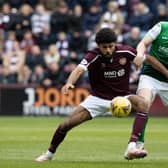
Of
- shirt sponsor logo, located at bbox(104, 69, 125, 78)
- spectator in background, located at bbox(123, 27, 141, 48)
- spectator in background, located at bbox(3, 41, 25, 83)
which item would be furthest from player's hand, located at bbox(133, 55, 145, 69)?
spectator in background, located at bbox(3, 41, 25, 83)

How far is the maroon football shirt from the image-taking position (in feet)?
38.5

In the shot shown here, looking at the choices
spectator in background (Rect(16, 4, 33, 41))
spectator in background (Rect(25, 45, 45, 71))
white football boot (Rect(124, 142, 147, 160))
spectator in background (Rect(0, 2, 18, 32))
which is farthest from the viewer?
spectator in background (Rect(16, 4, 33, 41))

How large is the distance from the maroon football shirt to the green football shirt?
0.66m

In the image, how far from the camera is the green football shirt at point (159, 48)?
1227 cm

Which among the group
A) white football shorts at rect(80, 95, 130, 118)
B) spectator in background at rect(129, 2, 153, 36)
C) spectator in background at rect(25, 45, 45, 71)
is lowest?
spectator in background at rect(25, 45, 45, 71)

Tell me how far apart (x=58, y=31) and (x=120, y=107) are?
16485 millimetres

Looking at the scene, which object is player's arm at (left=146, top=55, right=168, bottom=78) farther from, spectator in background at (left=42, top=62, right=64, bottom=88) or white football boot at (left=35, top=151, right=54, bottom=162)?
spectator in background at (left=42, top=62, right=64, bottom=88)

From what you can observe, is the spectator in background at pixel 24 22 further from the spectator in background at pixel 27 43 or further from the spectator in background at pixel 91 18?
the spectator in background at pixel 91 18

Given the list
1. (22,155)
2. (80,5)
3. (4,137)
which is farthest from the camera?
(80,5)

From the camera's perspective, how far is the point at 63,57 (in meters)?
26.2

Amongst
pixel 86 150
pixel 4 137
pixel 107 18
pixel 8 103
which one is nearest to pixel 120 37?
pixel 107 18

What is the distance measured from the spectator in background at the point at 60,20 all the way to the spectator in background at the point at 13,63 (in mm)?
1825

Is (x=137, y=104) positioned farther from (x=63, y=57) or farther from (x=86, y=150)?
(x=63, y=57)

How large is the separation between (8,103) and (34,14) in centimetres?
406
